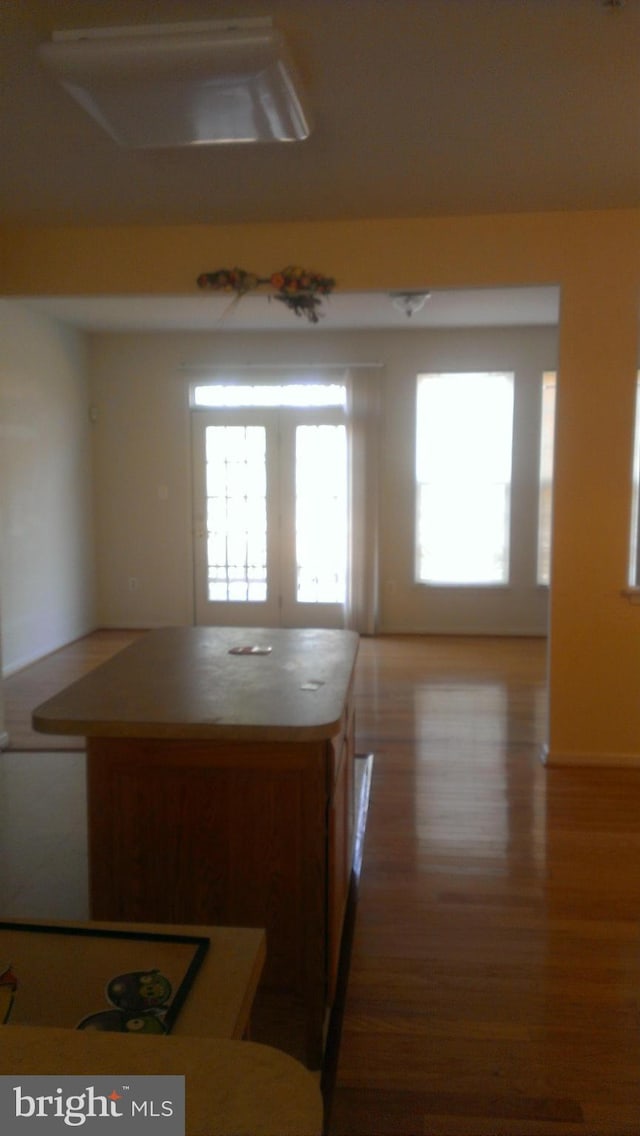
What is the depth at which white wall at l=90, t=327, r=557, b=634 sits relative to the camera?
691 cm

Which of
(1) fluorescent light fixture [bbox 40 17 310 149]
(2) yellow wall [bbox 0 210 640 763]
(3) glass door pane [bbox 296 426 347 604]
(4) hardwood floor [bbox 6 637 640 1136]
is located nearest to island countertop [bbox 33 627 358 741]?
(4) hardwood floor [bbox 6 637 640 1136]

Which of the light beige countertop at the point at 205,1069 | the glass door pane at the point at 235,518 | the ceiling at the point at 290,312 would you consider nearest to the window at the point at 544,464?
the ceiling at the point at 290,312

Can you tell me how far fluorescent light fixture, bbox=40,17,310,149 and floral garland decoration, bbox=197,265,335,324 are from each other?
1174 mm

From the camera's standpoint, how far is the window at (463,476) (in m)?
6.95

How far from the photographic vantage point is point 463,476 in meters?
7.04

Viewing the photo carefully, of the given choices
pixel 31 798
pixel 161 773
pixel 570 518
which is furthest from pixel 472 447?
pixel 161 773

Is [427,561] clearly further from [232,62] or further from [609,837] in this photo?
[232,62]

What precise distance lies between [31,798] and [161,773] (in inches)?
75.3

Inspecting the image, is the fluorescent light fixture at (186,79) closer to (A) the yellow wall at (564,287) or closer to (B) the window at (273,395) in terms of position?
(A) the yellow wall at (564,287)

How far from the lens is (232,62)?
216 cm

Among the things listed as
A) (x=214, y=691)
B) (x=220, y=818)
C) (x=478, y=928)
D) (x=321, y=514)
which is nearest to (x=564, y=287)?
(x=214, y=691)

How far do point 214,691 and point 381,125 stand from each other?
2.00 metres

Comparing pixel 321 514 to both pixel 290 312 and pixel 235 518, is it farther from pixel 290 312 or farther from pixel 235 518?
pixel 290 312

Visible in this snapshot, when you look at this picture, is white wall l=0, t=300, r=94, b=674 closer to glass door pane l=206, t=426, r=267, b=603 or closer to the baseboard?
glass door pane l=206, t=426, r=267, b=603
